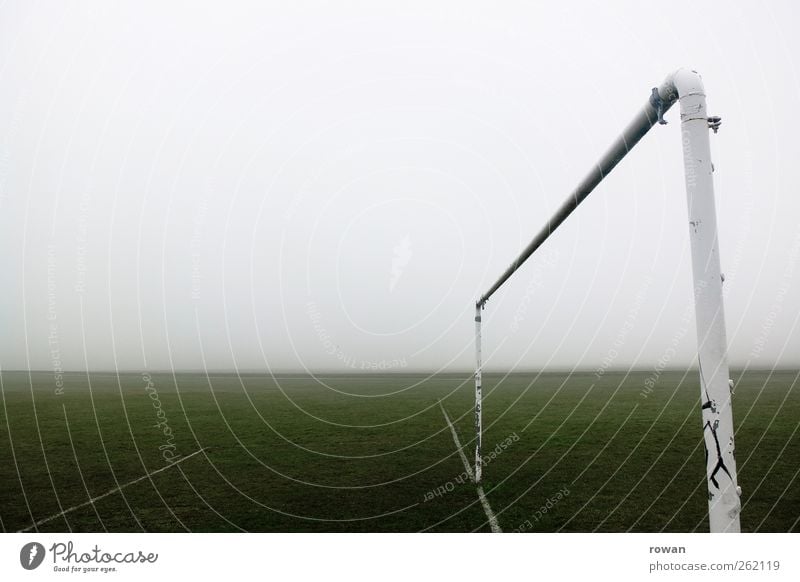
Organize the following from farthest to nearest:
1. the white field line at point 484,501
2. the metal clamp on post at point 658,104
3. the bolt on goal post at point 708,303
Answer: the white field line at point 484,501 → the metal clamp on post at point 658,104 → the bolt on goal post at point 708,303

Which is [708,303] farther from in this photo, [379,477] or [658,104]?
[379,477]

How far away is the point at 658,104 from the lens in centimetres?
260

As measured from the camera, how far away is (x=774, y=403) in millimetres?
26422

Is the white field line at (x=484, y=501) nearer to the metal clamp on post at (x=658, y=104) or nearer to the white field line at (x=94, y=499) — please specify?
the metal clamp on post at (x=658, y=104)

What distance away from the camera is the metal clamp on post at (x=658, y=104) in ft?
8.41

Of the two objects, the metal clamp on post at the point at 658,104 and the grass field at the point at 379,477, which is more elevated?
the metal clamp on post at the point at 658,104

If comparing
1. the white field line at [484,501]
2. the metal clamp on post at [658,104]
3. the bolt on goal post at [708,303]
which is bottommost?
the white field line at [484,501]

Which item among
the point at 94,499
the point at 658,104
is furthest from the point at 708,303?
the point at 94,499

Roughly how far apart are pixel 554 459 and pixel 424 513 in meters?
5.79

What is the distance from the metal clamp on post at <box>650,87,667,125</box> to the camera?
8.41ft

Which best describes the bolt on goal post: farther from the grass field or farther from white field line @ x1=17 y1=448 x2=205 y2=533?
white field line @ x1=17 y1=448 x2=205 y2=533

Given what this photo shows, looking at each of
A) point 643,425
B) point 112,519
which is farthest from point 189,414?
point 643,425

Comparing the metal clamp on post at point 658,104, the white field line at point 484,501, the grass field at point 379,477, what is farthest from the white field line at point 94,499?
the metal clamp on post at point 658,104
